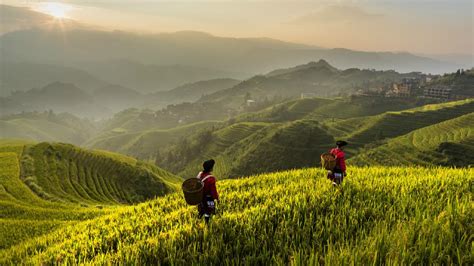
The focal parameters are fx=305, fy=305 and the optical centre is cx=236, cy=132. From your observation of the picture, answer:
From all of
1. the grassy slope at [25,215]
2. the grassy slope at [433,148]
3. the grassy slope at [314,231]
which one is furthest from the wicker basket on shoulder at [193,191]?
the grassy slope at [433,148]

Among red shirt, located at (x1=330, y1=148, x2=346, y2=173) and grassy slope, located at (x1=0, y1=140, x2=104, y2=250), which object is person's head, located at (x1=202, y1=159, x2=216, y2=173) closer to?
red shirt, located at (x1=330, y1=148, x2=346, y2=173)

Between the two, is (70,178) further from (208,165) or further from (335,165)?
(335,165)

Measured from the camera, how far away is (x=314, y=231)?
7.68 meters

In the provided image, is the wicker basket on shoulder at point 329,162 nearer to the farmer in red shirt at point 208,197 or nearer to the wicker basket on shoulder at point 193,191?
the farmer in red shirt at point 208,197

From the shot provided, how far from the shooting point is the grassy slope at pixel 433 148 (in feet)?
402

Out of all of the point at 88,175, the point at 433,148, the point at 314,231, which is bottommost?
the point at 433,148

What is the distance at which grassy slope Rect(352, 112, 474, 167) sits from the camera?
122500mm

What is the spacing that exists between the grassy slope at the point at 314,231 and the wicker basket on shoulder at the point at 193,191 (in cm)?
79

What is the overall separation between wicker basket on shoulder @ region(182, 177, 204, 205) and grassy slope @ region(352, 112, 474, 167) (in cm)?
12294

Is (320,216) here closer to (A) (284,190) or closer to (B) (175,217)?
(A) (284,190)

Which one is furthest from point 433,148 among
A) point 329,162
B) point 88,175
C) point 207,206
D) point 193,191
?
point 193,191

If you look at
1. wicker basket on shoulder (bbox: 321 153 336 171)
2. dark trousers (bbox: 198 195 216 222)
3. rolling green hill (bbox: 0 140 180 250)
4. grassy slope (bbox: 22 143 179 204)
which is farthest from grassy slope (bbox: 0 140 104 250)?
grassy slope (bbox: 22 143 179 204)

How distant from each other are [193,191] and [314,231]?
3.44 meters

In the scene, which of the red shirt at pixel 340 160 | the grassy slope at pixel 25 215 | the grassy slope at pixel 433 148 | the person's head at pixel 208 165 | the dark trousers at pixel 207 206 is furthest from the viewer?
the grassy slope at pixel 433 148
